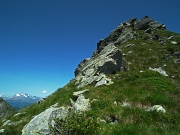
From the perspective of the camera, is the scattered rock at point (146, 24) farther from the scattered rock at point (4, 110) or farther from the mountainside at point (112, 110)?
the scattered rock at point (4, 110)

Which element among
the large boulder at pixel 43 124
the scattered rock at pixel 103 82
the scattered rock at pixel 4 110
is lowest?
the large boulder at pixel 43 124

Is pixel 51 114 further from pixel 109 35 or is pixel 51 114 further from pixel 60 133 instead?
pixel 109 35

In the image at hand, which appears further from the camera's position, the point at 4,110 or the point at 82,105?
the point at 4,110

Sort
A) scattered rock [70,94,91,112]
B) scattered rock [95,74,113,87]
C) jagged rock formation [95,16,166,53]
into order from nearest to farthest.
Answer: scattered rock [70,94,91,112] < scattered rock [95,74,113,87] < jagged rock formation [95,16,166,53]

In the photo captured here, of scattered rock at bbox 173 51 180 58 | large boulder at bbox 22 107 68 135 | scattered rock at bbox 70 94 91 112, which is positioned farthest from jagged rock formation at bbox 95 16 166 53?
large boulder at bbox 22 107 68 135

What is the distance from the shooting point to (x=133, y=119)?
10922 mm

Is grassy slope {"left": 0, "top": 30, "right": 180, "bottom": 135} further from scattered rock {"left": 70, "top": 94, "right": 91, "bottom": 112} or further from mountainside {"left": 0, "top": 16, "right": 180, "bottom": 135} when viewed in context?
scattered rock {"left": 70, "top": 94, "right": 91, "bottom": 112}

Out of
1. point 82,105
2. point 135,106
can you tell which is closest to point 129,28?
point 135,106

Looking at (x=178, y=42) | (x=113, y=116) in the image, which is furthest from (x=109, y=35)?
(x=113, y=116)

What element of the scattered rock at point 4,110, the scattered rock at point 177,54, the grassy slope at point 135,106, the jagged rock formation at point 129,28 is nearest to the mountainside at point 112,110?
the grassy slope at point 135,106

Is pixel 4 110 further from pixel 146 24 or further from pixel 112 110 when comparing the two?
pixel 146 24

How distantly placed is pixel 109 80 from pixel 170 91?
6659 mm

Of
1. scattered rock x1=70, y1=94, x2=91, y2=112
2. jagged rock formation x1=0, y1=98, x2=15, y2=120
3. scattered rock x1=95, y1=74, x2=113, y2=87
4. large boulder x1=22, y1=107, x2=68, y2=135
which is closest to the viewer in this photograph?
large boulder x1=22, y1=107, x2=68, y2=135

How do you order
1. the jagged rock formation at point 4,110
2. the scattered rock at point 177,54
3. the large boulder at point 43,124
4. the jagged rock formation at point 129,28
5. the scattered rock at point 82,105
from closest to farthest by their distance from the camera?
the large boulder at point 43,124, the scattered rock at point 82,105, the jagged rock formation at point 4,110, the scattered rock at point 177,54, the jagged rock formation at point 129,28
